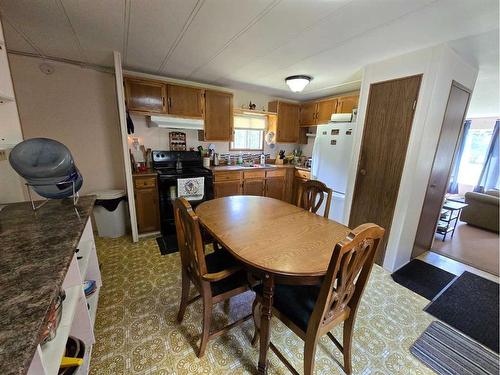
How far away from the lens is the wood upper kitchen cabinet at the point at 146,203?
2847mm

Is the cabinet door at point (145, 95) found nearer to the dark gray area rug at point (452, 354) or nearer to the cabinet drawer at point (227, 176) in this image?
the cabinet drawer at point (227, 176)

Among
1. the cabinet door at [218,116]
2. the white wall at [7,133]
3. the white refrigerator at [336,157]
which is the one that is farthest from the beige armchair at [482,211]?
the white wall at [7,133]

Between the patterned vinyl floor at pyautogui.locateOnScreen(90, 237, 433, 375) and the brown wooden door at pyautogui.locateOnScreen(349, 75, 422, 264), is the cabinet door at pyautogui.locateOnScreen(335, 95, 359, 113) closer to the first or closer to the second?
the brown wooden door at pyautogui.locateOnScreen(349, 75, 422, 264)

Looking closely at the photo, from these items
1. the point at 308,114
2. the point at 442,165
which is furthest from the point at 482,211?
the point at 308,114

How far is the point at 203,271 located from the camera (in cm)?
126

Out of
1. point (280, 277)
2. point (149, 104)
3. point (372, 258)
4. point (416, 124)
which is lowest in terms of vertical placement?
point (280, 277)

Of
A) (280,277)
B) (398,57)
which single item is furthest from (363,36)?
(280,277)

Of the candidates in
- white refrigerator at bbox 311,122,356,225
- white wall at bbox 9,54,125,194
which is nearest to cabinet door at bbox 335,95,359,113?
white refrigerator at bbox 311,122,356,225

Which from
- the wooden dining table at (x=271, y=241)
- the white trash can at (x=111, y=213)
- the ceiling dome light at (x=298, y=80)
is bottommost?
the white trash can at (x=111, y=213)

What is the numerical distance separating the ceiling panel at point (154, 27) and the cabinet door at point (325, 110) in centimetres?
274

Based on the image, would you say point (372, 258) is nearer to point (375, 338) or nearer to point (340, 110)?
point (375, 338)

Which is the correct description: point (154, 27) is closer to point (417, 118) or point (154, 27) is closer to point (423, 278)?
point (417, 118)

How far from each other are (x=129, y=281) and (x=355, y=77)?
3695mm

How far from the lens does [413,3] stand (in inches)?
53.6
